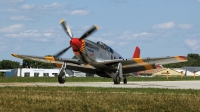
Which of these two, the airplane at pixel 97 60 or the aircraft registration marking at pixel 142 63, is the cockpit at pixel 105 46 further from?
the aircraft registration marking at pixel 142 63

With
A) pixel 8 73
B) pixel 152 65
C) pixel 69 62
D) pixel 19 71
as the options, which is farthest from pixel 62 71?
pixel 8 73

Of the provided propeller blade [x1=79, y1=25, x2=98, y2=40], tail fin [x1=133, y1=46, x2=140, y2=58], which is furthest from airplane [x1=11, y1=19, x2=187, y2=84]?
tail fin [x1=133, y1=46, x2=140, y2=58]

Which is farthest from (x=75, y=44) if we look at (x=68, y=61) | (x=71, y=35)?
(x=68, y=61)

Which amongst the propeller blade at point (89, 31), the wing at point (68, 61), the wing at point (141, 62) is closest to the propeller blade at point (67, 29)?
the propeller blade at point (89, 31)

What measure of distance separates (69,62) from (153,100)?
2006 centimetres

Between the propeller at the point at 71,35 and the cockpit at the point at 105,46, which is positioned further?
the cockpit at the point at 105,46

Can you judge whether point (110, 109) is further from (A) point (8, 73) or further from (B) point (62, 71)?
(A) point (8, 73)

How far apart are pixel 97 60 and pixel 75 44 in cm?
370

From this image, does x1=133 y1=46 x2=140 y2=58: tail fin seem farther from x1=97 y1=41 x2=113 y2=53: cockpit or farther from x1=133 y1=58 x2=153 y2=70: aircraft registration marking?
x1=133 y1=58 x2=153 y2=70: aircraft registration marking

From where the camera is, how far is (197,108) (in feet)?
45.7

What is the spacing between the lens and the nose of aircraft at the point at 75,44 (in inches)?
1259

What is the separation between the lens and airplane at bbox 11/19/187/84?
108 ft

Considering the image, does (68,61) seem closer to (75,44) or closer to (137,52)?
(75,44)

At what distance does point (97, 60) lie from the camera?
115ft
